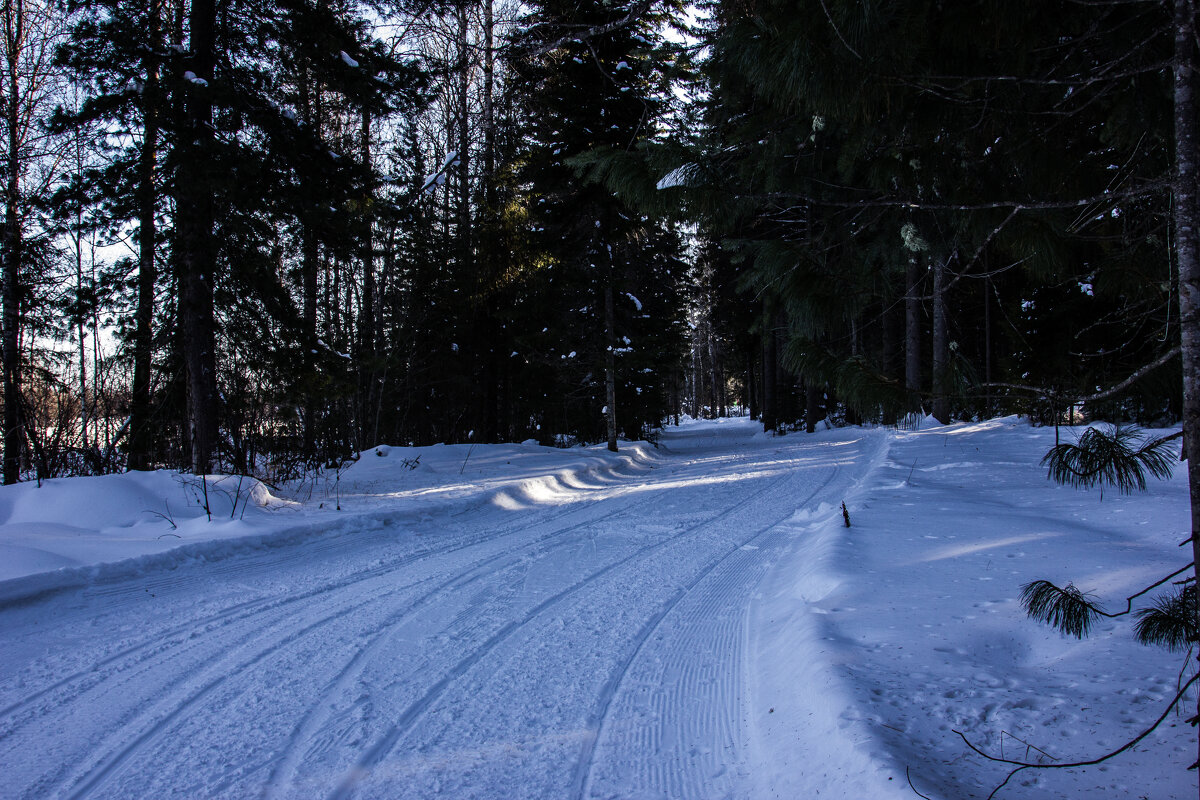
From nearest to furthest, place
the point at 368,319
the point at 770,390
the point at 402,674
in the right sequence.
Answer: the point at 402,674 → the point at 368,319 → the point at 770,390

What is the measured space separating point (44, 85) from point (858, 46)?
12835 mm

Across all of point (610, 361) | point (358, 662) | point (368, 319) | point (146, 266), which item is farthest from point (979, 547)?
point (368, 319)

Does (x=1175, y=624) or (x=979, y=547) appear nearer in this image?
(x=1175, y=624)

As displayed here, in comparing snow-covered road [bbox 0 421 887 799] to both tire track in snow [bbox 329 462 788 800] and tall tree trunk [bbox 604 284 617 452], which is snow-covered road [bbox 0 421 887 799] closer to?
tire track in snow [bbox 329 462 788 800]

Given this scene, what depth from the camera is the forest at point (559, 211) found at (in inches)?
124

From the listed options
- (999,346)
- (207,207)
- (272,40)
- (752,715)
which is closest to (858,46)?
(752,715)

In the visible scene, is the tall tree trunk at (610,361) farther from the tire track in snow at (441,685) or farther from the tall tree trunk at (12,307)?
the tall tree trunk at (12,307)

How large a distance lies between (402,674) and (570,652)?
Result: 0.91m

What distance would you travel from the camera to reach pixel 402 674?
314cm

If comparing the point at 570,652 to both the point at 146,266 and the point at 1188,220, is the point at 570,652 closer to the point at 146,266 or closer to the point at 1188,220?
the point at 1188,220

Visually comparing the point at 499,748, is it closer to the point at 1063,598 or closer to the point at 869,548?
the point at 1063,598

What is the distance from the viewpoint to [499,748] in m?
2.46

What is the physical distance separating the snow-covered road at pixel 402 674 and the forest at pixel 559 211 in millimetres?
1839

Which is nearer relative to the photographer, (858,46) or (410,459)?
(858,46)
